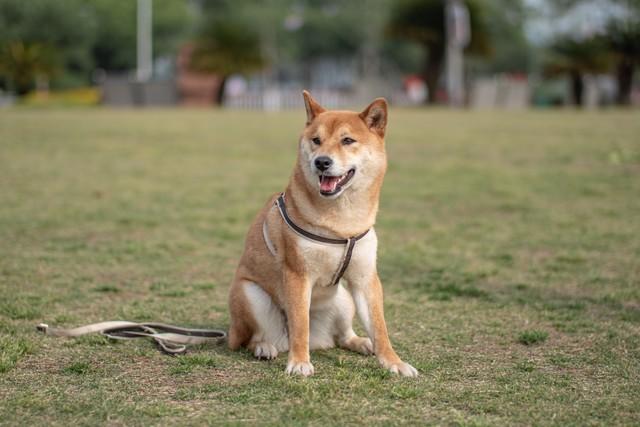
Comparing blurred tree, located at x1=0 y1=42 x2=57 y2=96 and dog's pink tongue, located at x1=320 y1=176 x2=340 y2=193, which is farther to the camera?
blurred tree, located at x1=0 y1=42 x2=57 y2=96

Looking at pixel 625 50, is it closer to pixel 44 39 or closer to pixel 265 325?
Result: pixel 44 39

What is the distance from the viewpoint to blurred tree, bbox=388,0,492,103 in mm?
48562

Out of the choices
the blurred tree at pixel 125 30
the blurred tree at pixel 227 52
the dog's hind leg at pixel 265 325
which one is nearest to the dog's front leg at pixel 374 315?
the dog's hind leg at pixel 265 325

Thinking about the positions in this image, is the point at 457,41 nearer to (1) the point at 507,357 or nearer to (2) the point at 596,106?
(2) the point at 596,106

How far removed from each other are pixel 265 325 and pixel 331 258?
2.06ft

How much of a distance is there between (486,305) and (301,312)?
2.07 meters

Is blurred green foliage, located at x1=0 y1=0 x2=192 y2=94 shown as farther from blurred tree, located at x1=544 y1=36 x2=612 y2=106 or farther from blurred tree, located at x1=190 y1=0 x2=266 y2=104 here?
blurred tree, located at x1=544 y1=36 x2=612 y2=106

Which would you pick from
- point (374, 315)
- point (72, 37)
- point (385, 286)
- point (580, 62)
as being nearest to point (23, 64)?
point (72, 37)


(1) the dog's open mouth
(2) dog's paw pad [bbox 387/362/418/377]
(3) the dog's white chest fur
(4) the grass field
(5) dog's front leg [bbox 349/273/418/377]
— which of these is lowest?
→ (4) the grass field

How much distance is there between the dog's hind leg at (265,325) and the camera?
14.6 ft

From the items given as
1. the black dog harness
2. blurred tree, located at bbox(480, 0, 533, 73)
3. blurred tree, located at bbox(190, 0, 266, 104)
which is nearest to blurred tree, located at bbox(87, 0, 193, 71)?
blurred tree, located at bbox(190, 0, 266, 104)

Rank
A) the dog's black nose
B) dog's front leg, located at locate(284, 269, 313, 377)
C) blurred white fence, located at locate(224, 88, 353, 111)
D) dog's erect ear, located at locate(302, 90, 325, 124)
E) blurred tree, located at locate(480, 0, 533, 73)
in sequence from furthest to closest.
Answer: blurred tree, located at locate(480, 0, 533, 73)
blurred white fence, located at locate(224, 88, 353, 111)
dog's erect ear, located at locate(302, 90, 325, 124)
dog's front leg, located at locate(284, 269, 313, 377)
the dog's black nose

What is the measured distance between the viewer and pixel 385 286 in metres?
6.42

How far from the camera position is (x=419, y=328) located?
5.23 metres
